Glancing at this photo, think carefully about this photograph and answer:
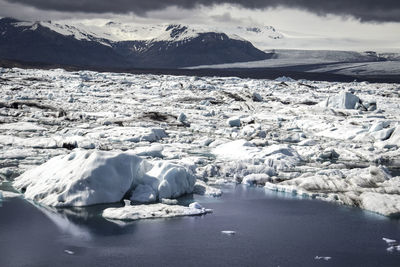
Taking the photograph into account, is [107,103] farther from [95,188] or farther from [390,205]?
[390,205]

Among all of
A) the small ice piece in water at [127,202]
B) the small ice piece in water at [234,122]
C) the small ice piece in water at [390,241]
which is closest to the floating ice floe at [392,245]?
the small ice piece in water at [390,241]

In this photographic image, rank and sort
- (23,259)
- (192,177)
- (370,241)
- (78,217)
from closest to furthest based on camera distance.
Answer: (23,259) → (370,241) → (78,217) → (192,177)

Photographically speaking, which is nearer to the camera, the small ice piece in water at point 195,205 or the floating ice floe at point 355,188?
the small ice piece in water at point 195,205

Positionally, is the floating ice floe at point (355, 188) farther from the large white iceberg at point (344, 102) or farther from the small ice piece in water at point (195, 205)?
the large white iceberg at point (344, 102)

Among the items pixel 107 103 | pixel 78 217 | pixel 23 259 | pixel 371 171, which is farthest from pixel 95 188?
pixel 107 103

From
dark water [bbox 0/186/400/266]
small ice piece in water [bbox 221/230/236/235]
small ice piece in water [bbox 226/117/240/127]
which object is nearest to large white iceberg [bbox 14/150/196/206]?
dark water [bbox 0/186/400/266]

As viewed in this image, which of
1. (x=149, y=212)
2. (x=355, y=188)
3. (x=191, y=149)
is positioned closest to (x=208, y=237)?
(x=149, y=212)
